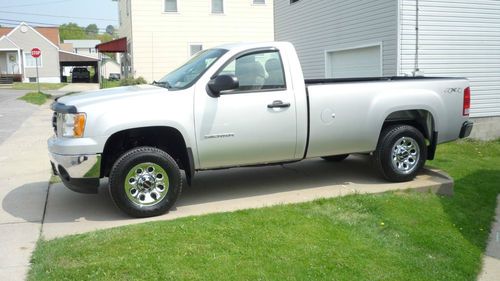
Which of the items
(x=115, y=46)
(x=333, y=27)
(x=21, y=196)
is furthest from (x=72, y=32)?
(x=21, y=196)

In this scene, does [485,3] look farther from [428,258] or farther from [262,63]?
[428,258]

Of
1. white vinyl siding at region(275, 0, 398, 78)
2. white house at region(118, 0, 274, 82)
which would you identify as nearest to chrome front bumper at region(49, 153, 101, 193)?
white vinyl siding at region(275, 0, 398, 78)

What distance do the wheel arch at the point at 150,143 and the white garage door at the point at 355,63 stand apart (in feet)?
24.0

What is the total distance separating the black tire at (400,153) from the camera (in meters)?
7.08

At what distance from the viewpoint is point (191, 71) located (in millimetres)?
6547

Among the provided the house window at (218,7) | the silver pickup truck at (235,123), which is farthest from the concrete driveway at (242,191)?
the house window at (218,7)

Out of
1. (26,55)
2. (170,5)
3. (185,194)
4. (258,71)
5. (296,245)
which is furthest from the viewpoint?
(26,55)

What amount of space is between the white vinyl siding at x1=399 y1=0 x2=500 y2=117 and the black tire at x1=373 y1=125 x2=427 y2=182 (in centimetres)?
Result: 464

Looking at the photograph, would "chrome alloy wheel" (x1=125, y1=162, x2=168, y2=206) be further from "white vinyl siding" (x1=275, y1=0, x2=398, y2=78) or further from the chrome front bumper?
"white vinyl siding" (x1=275, y1=0, x2=398, y2=78)

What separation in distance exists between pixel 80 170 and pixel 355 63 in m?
9.43

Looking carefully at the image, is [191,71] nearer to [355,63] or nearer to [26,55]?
[355,63]

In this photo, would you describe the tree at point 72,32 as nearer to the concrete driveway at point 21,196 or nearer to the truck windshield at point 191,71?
the concrete driveway at point 21,196

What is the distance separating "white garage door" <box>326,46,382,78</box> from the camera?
497 inches

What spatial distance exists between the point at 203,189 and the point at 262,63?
1.93 m
